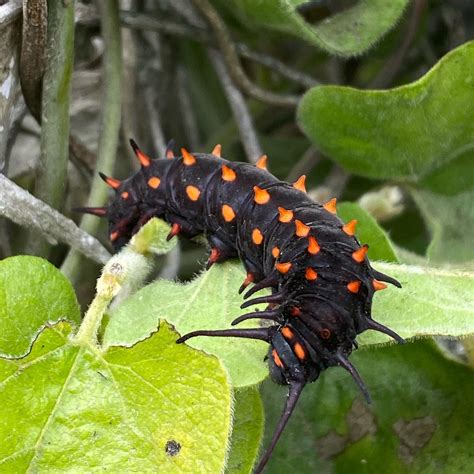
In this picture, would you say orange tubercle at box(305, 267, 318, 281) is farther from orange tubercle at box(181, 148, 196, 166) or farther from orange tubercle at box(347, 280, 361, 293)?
orange tubercle at box(181, 148, 196, 166)

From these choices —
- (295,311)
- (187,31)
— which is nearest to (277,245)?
(295,311)

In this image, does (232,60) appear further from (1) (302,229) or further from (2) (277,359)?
(2) (277,359)

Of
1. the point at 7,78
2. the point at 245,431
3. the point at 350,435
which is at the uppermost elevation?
the point at 7,78

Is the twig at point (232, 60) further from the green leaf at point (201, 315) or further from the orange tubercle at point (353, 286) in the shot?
the orange tubercle at point (353, 286)

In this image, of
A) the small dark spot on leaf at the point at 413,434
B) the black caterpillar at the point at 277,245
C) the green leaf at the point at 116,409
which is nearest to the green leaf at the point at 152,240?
the black caterpillar at the point at 277,245

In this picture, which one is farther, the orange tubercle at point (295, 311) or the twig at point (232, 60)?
the twig at point (232, 60)

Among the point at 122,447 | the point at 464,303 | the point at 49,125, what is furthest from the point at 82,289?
the point at 464,303
